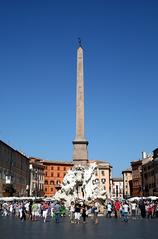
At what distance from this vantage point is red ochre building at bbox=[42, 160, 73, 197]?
88.8m

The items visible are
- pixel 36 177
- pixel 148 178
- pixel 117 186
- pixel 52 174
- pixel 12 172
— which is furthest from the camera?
pixel 117 186

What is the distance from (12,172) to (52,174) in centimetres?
3287

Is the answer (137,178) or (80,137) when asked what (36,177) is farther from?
(80,137)

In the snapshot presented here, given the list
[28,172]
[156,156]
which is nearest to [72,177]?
[156,156]

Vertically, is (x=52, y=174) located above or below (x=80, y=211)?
above

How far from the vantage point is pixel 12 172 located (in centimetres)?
5722

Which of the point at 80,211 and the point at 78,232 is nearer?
the point at 78,232

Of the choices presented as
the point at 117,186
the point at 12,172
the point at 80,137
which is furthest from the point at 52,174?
the point at 80,137

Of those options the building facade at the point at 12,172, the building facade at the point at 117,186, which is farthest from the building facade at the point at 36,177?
the building facade at the point at 117,186

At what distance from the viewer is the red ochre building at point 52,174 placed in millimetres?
88812

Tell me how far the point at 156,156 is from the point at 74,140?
3856 cm

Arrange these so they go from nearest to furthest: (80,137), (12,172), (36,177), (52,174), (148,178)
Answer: (80,137) < (12,172) < (148,178) < (36,177) < (52,174)

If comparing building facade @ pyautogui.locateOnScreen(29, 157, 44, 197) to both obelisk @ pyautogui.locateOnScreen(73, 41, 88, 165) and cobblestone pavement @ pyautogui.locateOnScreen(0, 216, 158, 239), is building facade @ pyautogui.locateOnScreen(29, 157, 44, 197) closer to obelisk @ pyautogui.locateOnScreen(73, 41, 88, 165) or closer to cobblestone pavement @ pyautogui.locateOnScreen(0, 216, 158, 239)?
obelisk @ pyautogui.locateOnScreen(73, 41, 88, 165)

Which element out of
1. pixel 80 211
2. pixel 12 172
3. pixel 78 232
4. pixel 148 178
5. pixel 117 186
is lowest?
pixel 78 232
